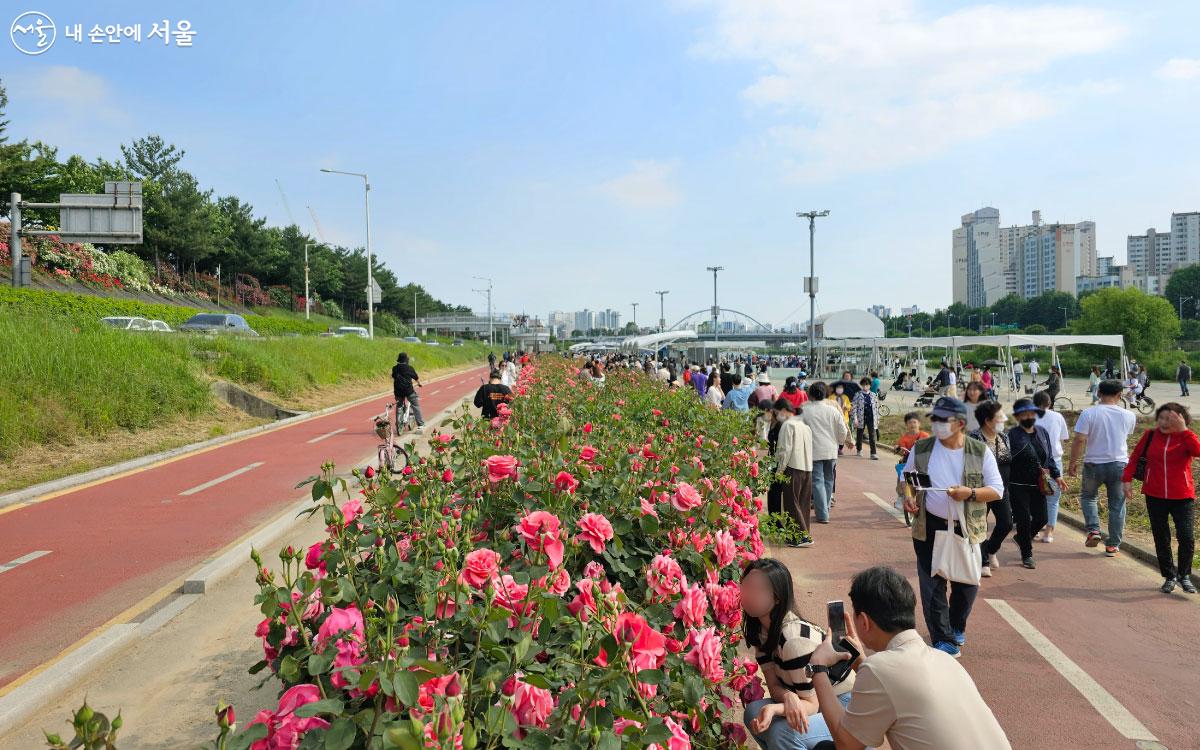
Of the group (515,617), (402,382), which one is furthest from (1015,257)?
(515,617)

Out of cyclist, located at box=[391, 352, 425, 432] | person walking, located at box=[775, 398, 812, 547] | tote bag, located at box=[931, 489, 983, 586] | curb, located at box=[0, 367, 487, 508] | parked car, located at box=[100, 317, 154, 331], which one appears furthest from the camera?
parked car, located at box=[100, 317, 154, 331]

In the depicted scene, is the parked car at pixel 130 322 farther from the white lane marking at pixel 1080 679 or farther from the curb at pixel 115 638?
the white lane marking at pixel 1080 679

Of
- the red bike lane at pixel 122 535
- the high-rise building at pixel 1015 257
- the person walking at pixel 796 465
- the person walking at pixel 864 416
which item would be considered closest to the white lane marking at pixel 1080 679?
the person walking at pixel 796 465

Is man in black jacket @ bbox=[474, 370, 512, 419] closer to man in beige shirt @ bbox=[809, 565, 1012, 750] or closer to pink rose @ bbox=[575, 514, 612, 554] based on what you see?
pink rose @ bbox=[575, 514, 612, 554]

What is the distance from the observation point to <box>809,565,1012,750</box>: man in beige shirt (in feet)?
8.01

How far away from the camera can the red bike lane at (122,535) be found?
550 cm

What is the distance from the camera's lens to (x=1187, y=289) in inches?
3433

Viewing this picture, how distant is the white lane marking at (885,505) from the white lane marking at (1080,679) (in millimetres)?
3074

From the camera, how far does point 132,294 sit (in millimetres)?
40406

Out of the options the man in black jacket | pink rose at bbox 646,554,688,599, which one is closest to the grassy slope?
the man in black jacket

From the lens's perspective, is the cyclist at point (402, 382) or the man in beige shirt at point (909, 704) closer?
the man in beige shirt at point (909, 704)

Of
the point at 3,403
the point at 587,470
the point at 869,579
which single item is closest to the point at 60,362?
the point at 3,403

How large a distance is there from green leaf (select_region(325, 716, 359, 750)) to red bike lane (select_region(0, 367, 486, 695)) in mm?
4282

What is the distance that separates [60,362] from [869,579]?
14852mm
